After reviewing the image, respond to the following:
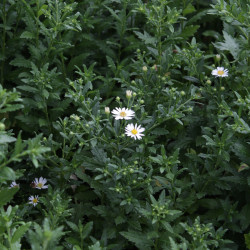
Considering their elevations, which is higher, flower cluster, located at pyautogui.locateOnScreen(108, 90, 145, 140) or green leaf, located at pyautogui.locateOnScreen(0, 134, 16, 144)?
green leaf, located at pyautogui.locateOnScreen(0, 134, 16, 144)

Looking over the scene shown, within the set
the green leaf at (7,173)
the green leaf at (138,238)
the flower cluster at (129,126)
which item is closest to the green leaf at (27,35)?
the flower cluster at (129,126)

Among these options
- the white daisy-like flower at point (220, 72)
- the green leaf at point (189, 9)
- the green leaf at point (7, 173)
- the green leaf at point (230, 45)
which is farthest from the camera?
the green leaf at point (189, 9)

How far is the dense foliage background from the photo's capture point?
3.03 metres

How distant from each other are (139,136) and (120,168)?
0.26 metres

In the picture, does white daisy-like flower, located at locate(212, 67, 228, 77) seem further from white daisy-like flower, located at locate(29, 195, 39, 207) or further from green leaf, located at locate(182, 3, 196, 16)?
white daisy-like flower, located at locate(29, 195, 39, 207)

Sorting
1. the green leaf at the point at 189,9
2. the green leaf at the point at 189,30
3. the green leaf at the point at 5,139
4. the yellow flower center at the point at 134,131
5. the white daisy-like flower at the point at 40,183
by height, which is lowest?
the white daisy-like flower at the point at 40,183

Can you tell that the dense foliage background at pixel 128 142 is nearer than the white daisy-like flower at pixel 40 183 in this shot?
Yes

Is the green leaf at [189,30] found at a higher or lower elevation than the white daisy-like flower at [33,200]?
higher

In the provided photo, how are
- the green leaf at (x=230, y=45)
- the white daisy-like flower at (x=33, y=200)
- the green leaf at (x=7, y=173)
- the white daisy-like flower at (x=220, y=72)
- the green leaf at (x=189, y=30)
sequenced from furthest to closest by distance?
1. the green leaf at (x=189, y=30)
2. the green leaf at (x=230, y=45)
3. the white daisy-like flower at (x=220, y=72)
4. the white daisy-like flower at (x=33, y=200)
5. the green leaf at (x=7, y=173)

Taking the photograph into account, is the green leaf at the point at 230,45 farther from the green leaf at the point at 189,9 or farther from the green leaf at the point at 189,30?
the green leaf at the point at 189,9

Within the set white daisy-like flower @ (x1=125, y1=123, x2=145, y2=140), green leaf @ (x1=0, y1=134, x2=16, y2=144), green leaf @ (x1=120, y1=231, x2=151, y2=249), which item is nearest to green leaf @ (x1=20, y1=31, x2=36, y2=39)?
white daisy-like flower @ (x1=125, y1=123, x2=145, y2=140)

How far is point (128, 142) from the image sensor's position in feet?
10.8

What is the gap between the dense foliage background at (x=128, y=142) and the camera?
9.95 feet

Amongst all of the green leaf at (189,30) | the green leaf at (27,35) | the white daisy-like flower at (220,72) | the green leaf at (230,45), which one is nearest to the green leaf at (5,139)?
the green leaf at (27,35)
